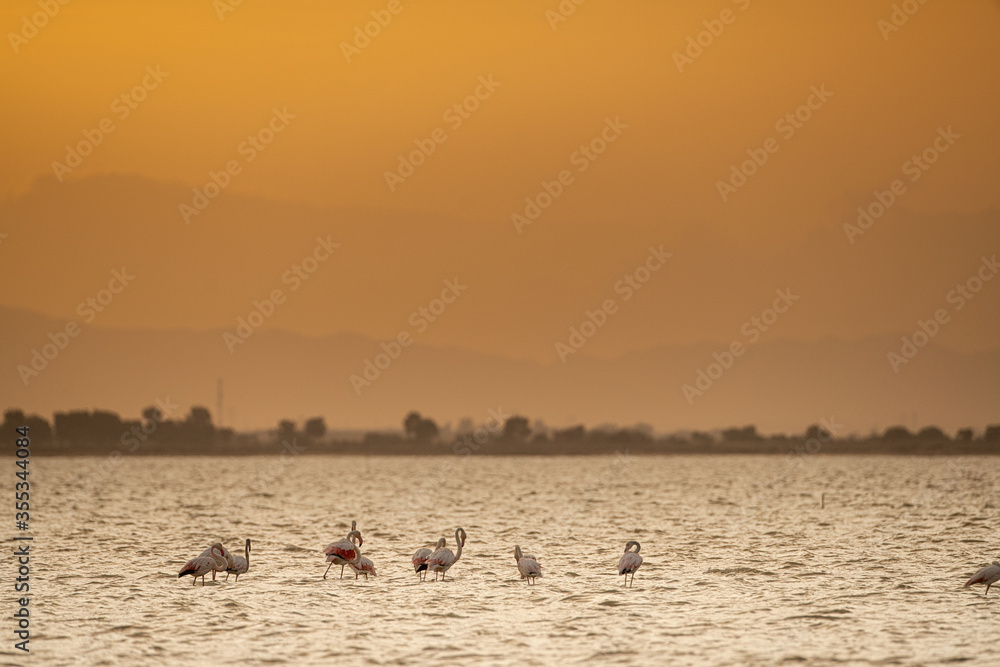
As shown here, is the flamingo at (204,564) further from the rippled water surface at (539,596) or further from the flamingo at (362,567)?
the flamingo at (362,567)

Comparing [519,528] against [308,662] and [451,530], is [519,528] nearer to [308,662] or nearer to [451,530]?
[451,530]

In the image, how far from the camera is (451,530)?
151 feet

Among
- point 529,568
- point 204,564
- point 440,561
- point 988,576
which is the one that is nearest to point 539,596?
point 529,568

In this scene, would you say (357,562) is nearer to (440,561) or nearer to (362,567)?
(362,567)

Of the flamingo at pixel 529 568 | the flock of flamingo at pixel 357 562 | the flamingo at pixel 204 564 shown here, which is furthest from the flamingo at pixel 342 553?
the flamingo at pixel 529 568

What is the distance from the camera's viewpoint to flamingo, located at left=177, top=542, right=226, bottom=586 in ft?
91.7

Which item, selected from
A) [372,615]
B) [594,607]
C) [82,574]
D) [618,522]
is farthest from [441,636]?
→ [618,522]

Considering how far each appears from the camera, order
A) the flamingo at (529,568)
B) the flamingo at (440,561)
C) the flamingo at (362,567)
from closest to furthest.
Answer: the flamingo at (529,568) < the flamingo at (440,561) < the flamingo at (362,567)

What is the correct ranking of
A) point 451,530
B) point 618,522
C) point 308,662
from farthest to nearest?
point 618,522, point 451,530, point 308,662

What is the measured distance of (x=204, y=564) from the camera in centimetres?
2802

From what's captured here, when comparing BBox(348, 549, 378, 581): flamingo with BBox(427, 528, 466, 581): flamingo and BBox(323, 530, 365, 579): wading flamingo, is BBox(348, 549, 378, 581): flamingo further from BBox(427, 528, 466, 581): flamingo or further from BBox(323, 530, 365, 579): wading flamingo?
BBox(427, 528, 466, 581): flamingo

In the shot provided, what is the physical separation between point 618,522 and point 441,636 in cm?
3024

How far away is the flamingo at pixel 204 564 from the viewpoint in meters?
27.9

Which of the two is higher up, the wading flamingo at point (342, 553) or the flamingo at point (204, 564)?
the wading flamingo at point (342, 553)
